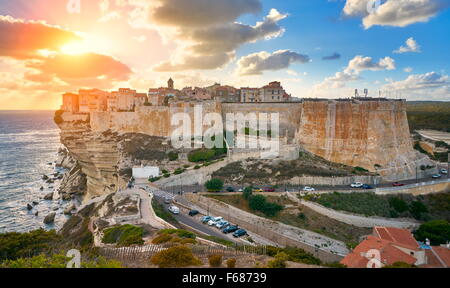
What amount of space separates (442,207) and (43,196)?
4627 cm

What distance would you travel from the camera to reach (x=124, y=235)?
1567 cm

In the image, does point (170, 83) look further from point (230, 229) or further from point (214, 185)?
point (230, 229)

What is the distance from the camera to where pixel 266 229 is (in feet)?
66.9

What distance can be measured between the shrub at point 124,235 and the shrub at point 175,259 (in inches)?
151

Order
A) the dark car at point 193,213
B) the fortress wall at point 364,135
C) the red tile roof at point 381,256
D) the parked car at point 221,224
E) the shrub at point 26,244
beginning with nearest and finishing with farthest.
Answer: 1. the red tile roof at point 381,256
2. the shrub at point 26,244
3. the parked car at point 221,224
4. the dark car at point 193,213
5. the fortress wall at point 364,135

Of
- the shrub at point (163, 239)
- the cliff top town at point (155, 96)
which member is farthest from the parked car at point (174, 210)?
the cliff top town at point (155, 96)

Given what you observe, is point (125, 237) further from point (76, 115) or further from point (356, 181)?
point (76, 115)

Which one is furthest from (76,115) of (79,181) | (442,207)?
(442,207)

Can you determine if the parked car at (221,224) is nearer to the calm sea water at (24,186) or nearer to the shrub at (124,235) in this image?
the shrub at (124,235)

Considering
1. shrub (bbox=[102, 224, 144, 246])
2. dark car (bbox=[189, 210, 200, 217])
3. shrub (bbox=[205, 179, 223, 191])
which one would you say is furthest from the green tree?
shrub (bbox=[102, 224, 144, 246])

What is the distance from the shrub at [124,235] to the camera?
46.3ft

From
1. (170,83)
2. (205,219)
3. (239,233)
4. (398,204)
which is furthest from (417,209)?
(170,83)
